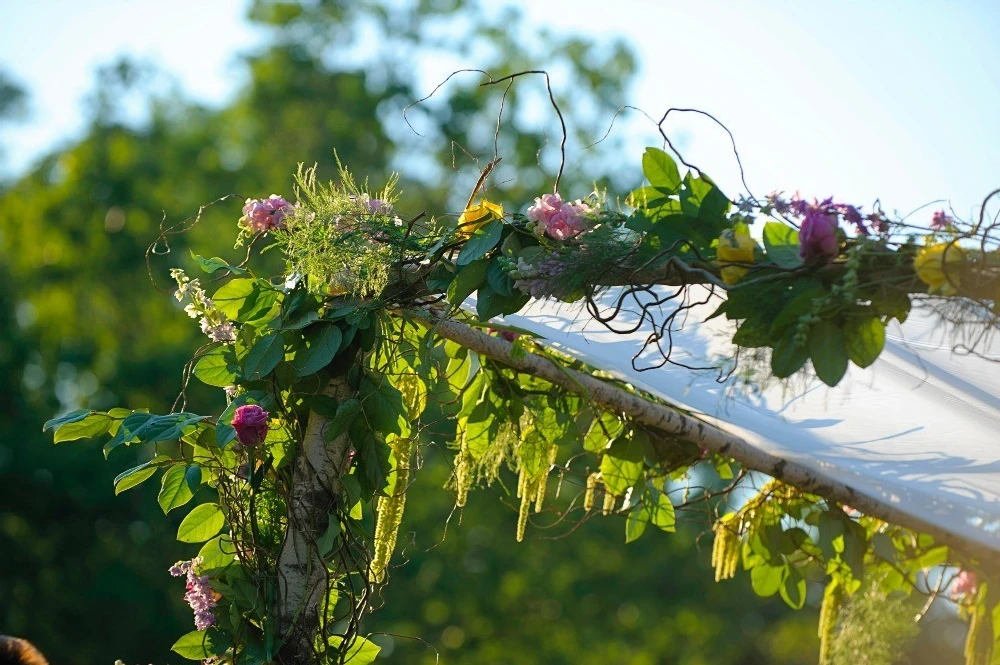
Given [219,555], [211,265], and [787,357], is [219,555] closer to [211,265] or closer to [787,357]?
[211,265]

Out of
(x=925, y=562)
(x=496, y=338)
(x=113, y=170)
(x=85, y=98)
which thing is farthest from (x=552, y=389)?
(x=85, y=98)

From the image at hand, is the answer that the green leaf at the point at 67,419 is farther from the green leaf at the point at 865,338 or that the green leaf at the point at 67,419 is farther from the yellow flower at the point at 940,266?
the yellow flower at the point at 940,266

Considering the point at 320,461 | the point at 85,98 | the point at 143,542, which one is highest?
the point at 85,98

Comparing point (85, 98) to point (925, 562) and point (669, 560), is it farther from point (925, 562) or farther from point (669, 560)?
point (925, 562)

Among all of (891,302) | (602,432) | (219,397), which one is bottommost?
(219,397)

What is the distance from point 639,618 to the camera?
12.9m

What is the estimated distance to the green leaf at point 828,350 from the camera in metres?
1.50

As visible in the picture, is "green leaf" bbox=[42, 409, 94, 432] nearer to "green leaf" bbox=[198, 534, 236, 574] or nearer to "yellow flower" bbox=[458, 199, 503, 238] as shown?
"green leaf" bbox=[198, 534, 236, 574]

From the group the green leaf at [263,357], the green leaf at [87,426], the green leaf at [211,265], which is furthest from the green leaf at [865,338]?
the green leaf at [87,426]

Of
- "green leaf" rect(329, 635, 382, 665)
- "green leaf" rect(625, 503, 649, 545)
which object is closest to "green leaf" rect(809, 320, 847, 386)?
"green leaf" rect(329, 635, 382, 665)

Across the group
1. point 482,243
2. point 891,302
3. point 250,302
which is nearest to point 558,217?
point 482,243

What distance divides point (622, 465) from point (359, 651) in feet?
3.00

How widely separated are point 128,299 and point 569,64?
29.1 feet

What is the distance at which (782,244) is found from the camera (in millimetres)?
1606
